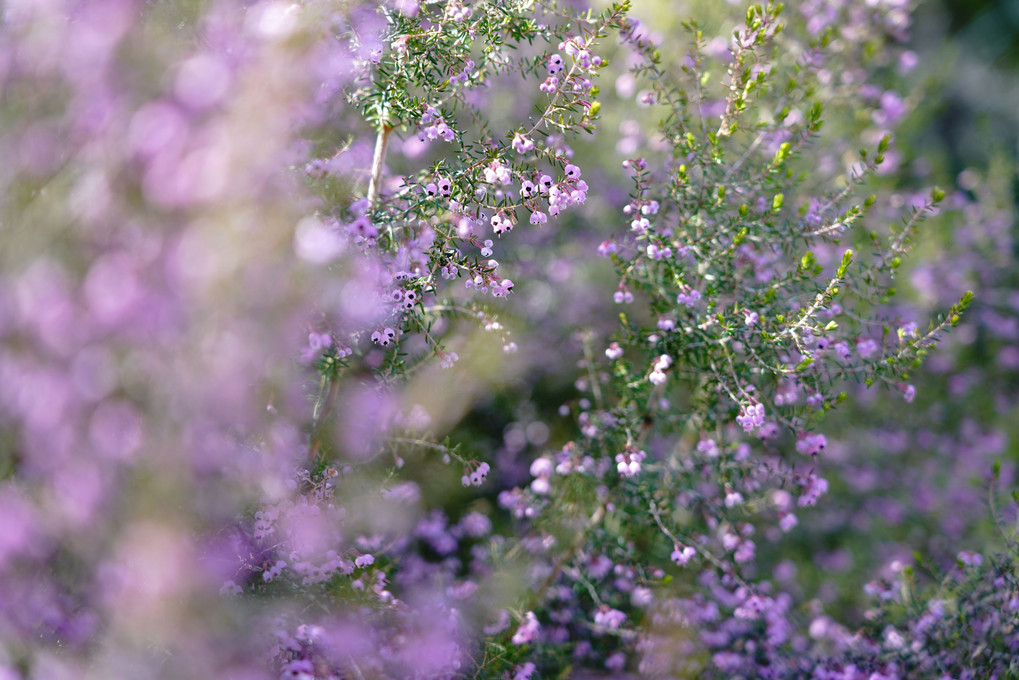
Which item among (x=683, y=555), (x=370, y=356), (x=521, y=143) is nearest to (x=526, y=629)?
(x=683, y=555)

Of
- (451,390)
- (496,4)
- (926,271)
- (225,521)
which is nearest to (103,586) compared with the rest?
(225,521)

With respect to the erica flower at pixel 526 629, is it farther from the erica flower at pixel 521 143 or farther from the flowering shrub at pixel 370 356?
the erica flower at pixel 521 143

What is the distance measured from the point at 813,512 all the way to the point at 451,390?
2.74 metres

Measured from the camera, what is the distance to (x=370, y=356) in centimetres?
302

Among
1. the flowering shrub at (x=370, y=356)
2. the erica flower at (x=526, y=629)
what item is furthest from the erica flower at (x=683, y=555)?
the erica flower at (x=526, y=629)

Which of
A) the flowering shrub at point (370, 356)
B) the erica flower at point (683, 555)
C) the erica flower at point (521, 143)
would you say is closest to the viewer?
the flowering shrub at point (370, 356)

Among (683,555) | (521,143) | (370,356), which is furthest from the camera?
(370,356)

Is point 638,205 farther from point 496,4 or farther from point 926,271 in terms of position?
point 926,271

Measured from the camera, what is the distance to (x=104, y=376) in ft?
5.37

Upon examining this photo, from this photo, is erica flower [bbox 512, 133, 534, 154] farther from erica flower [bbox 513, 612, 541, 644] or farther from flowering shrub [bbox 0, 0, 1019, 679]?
erica flower [bbox 513, 612, 541, 644]

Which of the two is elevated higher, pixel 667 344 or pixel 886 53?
pixel 886 53

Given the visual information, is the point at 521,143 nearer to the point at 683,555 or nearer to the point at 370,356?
the point at 370,356

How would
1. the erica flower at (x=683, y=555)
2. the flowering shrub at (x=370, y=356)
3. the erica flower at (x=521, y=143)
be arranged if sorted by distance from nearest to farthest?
1. the flowering shrub at (x=370, y=356)
2. the erica flower at (x=521, y=143)
3. the erica flower at (x=683, y=555)

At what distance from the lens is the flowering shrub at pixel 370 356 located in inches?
62.6
